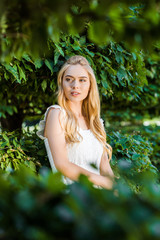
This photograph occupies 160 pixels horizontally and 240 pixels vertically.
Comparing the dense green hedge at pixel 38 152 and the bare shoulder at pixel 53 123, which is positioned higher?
the bare shoulder at pixel 53 123

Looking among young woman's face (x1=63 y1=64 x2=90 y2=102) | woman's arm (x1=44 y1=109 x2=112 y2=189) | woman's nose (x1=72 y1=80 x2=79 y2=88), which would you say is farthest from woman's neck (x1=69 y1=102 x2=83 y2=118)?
woman's arm (x1=44 y1=109 x2=112 y2=189)

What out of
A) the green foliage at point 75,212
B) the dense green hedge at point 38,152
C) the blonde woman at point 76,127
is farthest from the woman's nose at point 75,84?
the green foliage at point 75,212

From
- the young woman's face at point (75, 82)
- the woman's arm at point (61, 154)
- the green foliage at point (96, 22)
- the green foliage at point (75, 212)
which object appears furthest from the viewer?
the young woman's face at point (75, 82)

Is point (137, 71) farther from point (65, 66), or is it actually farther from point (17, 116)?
point (17, 116)

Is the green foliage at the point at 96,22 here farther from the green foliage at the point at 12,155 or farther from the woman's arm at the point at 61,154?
the green foliage at the point at 12,155

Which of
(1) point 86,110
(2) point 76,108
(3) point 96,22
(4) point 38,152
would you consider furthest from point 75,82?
(3) point 96,22

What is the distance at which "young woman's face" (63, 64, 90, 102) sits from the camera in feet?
9.07

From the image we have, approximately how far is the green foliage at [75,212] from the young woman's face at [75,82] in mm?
1908

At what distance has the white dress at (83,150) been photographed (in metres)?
2.64

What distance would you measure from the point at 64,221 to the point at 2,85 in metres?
2.75

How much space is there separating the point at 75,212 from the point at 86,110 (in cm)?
237

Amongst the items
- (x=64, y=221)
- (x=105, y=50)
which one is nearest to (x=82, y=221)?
(x=64, y=221)

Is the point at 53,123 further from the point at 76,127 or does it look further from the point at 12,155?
the point at 12,155

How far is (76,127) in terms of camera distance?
2.70 metres
